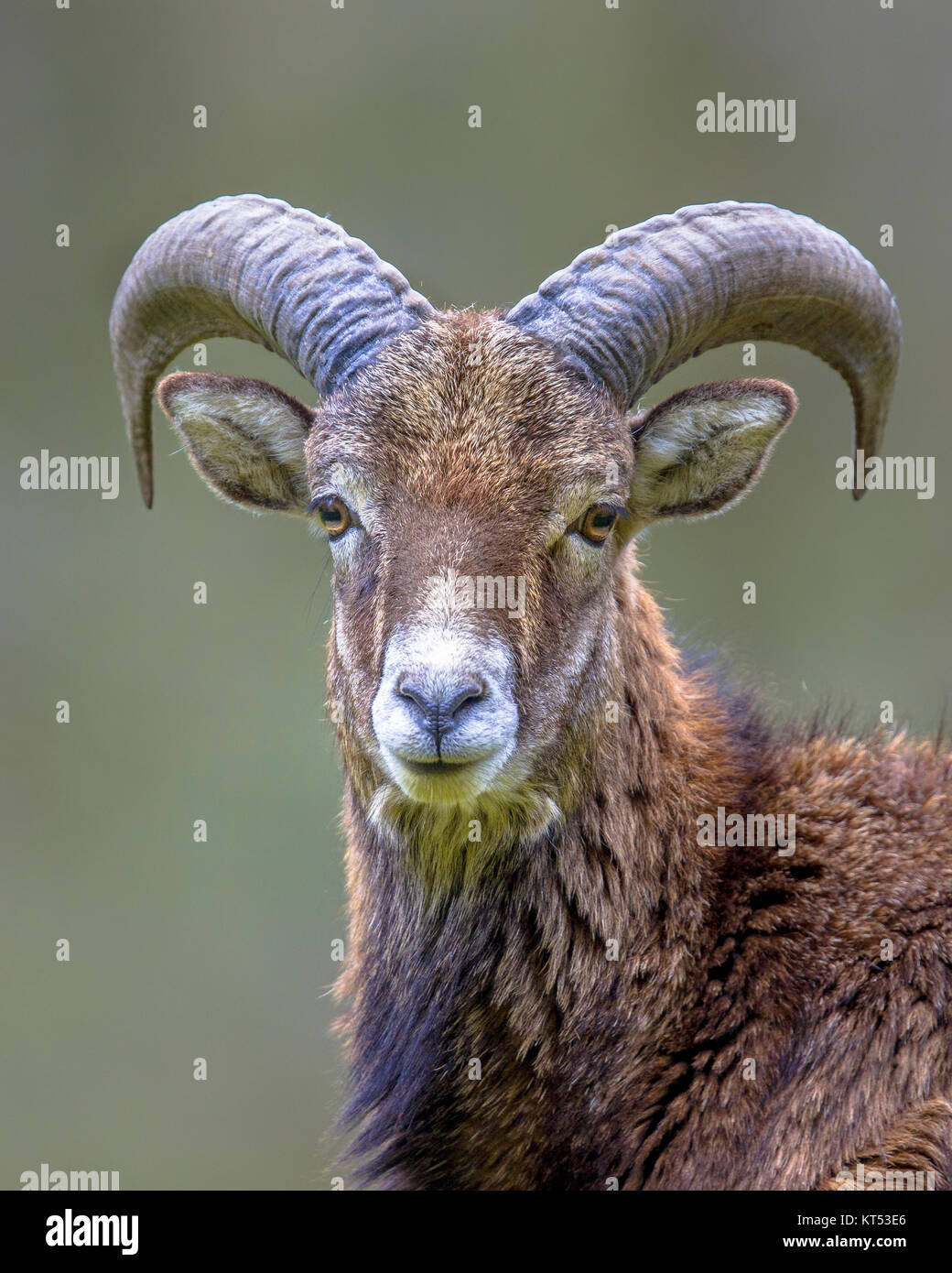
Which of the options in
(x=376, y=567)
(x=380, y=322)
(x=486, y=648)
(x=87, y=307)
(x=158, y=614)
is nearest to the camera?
(x=486, y=648)

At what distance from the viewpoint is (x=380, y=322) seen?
5.66 m

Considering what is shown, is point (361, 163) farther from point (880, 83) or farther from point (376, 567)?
point (376, 567)

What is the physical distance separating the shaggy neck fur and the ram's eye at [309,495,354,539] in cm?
88

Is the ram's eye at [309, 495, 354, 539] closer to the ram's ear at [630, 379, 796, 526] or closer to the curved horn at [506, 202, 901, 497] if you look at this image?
the curved horn at [506, 202, 901, 497]

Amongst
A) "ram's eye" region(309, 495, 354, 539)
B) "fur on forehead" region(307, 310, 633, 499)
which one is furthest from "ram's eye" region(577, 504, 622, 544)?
"ram's eye" region(309, 495, 354, 539)

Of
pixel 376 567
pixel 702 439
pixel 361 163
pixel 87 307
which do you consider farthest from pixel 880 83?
pixel 376 567

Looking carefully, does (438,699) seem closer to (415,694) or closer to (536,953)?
(415,694)

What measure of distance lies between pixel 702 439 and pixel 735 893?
6.17 feet

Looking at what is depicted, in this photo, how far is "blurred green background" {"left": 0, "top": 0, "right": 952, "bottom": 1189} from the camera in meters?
13.9

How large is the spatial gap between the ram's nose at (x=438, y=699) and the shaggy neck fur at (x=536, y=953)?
0.66 m

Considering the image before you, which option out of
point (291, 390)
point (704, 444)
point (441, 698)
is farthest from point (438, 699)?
point (291, 390)

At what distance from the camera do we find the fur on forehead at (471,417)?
17.4 feet

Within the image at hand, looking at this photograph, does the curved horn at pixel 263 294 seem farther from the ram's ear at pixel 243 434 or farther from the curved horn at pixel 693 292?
the curved horn at pixel 693 292

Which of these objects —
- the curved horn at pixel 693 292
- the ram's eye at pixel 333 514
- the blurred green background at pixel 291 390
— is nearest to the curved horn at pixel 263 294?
the ram's eye at pixel 333 514
